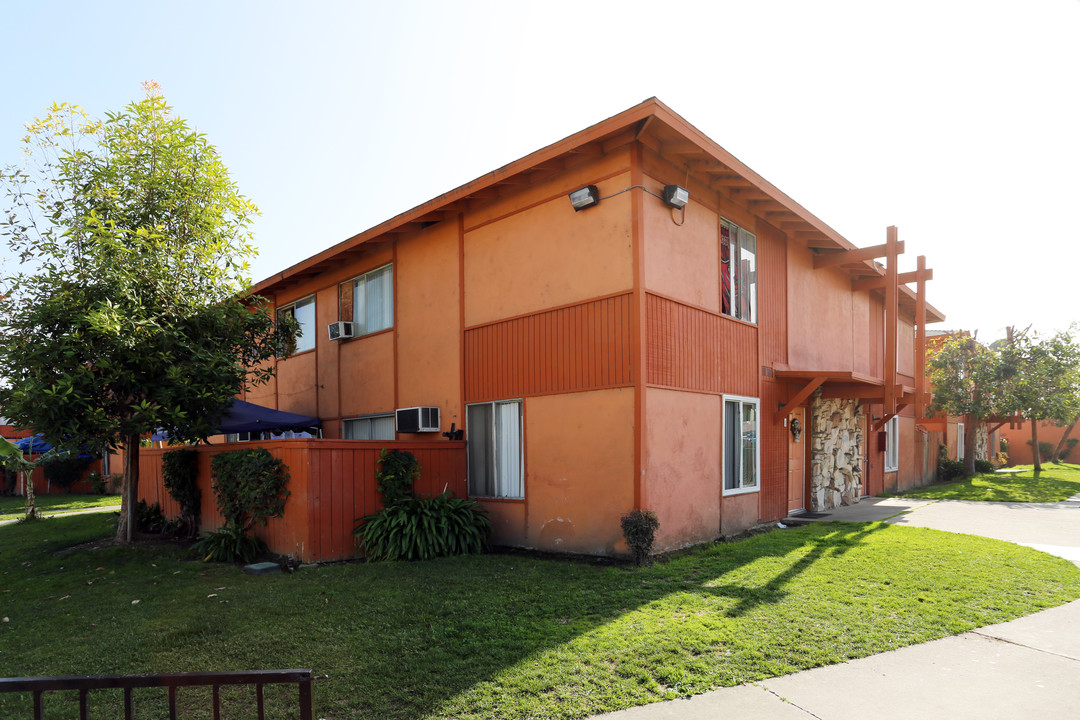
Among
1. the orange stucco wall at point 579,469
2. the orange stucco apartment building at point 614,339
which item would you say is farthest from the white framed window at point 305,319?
the orange stucco wall at point 579,469

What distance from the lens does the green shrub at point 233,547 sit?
9094 mm

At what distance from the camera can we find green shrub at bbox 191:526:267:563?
9094 millimetres

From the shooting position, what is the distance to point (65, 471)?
23.3m

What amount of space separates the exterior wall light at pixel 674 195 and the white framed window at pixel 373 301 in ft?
19.1

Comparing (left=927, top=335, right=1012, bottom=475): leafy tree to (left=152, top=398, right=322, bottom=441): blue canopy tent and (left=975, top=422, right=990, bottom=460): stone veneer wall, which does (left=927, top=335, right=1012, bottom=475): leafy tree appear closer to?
(left=975, top=422, right=990, bottom=460): stone veneer wall

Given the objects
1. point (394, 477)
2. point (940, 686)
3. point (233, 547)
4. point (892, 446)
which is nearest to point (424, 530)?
point (394, 477)

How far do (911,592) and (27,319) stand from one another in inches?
445

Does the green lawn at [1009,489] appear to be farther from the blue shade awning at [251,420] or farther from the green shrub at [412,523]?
the blue shade awning at [251,420]

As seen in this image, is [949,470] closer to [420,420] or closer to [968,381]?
[968,381]

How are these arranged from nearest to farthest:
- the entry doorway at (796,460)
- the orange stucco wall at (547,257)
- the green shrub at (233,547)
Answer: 1. the orange stucco wall at (547,257)
2. the green shrub at (233,547)
3. the entry doorway at (796,460)

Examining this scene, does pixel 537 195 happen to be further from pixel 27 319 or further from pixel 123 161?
pixel 27 319

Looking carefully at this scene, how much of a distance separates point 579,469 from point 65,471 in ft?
74.6

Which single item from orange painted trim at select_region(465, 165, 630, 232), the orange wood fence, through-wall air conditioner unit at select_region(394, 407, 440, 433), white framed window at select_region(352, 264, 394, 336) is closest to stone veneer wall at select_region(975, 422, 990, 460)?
through-wall air conditioner unit at select_region(394, 407, 440, 433)

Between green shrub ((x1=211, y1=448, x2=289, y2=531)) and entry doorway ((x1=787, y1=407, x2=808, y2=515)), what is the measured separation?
8.34m
